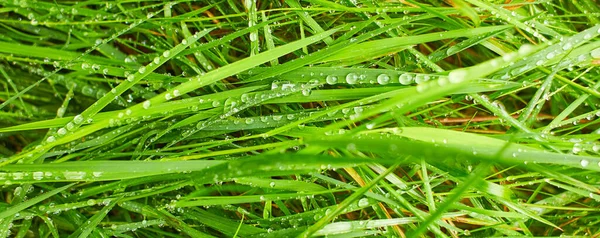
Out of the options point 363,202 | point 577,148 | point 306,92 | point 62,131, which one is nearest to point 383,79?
point 306,92

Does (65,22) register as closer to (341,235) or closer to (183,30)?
(183,30)

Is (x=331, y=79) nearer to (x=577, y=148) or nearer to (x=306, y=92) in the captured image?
(x=306, y=92)

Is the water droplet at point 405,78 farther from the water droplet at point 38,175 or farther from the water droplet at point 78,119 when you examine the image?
the water droplet at point 38,175

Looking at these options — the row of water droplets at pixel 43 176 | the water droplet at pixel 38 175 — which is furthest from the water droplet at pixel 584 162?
the water droplet at pixel 38 175

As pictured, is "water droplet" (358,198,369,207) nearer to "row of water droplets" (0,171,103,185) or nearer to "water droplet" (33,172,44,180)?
"row of water droplets" (0,171,103,185)

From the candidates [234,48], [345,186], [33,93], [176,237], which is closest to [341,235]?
[345,186]

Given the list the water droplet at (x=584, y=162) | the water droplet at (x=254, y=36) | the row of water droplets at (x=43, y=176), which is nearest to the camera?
the water droplet at (x=584, y=162)

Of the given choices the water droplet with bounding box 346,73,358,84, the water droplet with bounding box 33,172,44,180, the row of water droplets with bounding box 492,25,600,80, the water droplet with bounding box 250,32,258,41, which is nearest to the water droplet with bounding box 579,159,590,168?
the row of water droplets with bounding box 492,25,600,80
